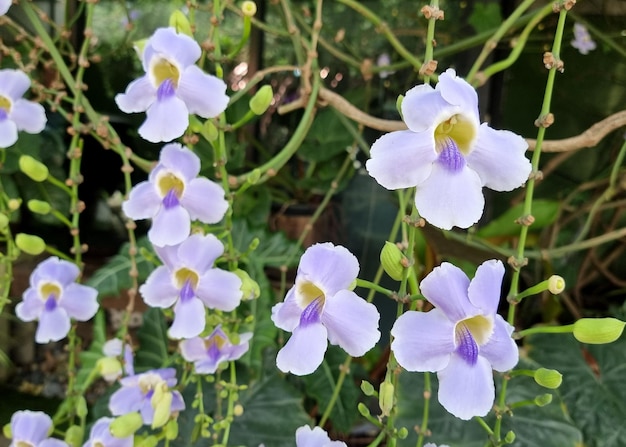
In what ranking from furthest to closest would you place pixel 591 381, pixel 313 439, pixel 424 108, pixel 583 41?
pixel 583 41 → pixel 591 381 → pixel 313 439 → pixel 424 108

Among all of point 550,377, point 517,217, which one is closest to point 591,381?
point 517,217

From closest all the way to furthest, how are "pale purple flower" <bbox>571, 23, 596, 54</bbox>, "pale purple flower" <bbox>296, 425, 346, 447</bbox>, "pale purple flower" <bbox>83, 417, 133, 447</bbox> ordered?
"pale purple flower" <bbox>296, 425, 346, 447</bbox> < "pale purple flower" <bbox>83, 417, 133, 447</bbox> < "pale purple flower" <bbox>571, 23, 596, 54</bbox>

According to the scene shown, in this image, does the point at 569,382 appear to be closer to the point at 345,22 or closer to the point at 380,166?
the point at 380,166

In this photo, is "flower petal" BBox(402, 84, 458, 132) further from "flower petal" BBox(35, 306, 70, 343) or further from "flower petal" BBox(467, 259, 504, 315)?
"flower petal" BBox(35, 306, 70, 343)

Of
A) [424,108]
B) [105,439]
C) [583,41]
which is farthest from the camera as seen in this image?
[583,41]

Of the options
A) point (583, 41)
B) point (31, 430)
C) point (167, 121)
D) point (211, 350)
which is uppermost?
point (583, 41)

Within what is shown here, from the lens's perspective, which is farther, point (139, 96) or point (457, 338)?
point (139, 96)

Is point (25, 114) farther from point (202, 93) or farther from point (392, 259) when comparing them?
point (392, 259)

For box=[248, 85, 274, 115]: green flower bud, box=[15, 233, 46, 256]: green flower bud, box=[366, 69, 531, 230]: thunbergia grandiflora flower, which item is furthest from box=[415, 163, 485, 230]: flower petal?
box=[15, 233, 46, 256]: green flower bud
